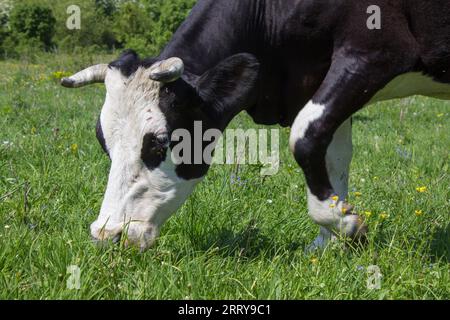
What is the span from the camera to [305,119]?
3.34 metres

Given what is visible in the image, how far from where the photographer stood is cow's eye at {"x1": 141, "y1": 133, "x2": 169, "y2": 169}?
3.26 metres

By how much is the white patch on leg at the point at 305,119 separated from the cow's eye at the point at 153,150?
2.20 ft

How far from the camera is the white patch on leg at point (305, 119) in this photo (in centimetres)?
332

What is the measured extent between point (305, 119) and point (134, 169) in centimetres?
92

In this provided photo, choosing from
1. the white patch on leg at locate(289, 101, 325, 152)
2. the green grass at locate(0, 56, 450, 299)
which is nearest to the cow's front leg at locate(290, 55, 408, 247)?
the white patch on leg at locate(289, 101, 325, 152)

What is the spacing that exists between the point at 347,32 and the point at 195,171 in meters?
1.09

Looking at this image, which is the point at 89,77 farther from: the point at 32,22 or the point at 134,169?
the point at 32,22

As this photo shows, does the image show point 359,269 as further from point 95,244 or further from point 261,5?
point 261,5

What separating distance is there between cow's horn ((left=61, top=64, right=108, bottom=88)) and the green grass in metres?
0.64

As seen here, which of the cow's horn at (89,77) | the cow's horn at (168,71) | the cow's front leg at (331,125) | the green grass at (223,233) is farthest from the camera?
the cow's horn at (89,77)

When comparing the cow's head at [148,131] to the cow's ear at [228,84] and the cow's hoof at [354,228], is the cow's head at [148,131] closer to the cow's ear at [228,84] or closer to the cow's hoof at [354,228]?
the cow's ear at [228,84]

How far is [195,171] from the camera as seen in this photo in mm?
3469

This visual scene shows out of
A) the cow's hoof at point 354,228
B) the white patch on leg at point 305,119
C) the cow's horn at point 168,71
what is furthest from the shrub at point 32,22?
the cow's hoof at point 354,228

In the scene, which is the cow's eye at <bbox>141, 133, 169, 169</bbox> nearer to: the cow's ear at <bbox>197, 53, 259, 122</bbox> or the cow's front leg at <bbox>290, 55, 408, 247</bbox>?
Result: the cow's ear at <bbox>197, 53, 259, 122</bbox>
